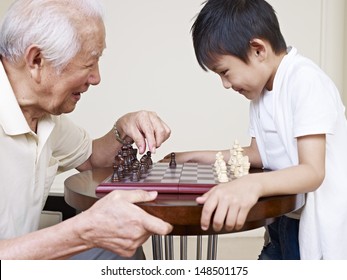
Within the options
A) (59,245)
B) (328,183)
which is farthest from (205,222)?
(328,183)

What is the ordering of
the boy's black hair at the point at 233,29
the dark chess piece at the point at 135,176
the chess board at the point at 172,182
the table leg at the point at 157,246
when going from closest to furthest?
1. the chess board at the point at 172,182
2. the dark chess piece at the point at 135,176
3. the boy's black hair at the point at 233,29
4. the table leg at the point at 157,246

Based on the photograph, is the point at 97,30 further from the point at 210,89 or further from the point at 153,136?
the point at 210,89

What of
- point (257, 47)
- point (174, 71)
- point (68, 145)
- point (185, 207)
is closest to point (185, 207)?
point (185, 207)

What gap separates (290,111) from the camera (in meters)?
1.25

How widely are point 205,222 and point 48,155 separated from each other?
A: 0.65 meters

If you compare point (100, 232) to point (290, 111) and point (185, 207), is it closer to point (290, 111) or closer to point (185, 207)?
point (185, 207)

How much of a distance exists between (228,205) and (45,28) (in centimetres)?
62

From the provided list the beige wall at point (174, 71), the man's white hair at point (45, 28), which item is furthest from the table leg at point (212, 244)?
the beige wall at point (174, 71)

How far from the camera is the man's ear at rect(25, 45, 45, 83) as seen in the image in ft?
3.63

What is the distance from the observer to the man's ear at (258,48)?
130cm

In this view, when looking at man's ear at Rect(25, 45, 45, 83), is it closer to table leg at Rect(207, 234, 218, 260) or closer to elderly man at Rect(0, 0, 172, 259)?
elderly man at Rect(0, 0, 172, 259)

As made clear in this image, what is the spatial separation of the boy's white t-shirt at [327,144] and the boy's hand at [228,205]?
0.99 feet

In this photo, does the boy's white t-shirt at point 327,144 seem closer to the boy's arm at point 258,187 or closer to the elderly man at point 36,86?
the boy's arm at point 258,187

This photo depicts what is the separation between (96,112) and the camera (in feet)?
10.2
